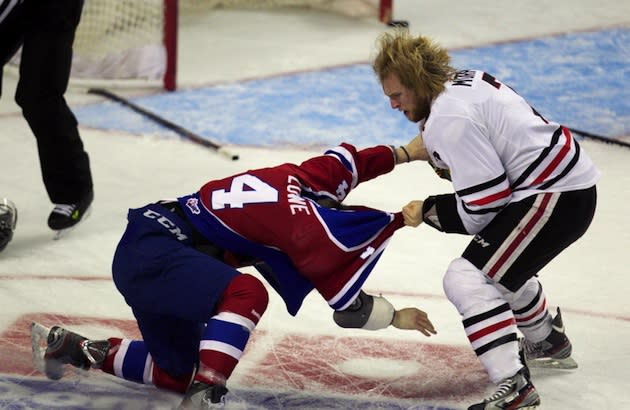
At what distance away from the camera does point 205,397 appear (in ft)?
8.73

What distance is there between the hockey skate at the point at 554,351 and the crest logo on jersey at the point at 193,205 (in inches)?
35.7

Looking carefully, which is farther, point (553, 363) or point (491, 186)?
point (553, 363)

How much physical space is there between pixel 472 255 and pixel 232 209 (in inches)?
21.9

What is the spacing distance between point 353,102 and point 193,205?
3.03 metres

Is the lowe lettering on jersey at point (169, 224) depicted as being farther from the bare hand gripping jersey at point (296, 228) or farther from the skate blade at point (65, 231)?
the skate blade at point (65, 231)

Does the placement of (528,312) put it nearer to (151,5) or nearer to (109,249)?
(109,249)

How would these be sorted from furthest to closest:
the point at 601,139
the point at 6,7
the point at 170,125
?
the point at 170,125 → the point at 601,139 → the point at 6,7

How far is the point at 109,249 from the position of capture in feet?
13.4

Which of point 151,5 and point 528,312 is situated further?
point 151,5

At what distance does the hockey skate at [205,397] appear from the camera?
2660 millimetres

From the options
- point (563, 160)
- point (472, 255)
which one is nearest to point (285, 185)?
point (472, 255)

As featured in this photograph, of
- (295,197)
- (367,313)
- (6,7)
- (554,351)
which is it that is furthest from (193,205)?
(6,7)

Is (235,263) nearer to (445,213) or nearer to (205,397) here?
(205,397)

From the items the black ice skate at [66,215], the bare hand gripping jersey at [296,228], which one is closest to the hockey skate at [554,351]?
the bare hand gripping jersey at [296,228]
